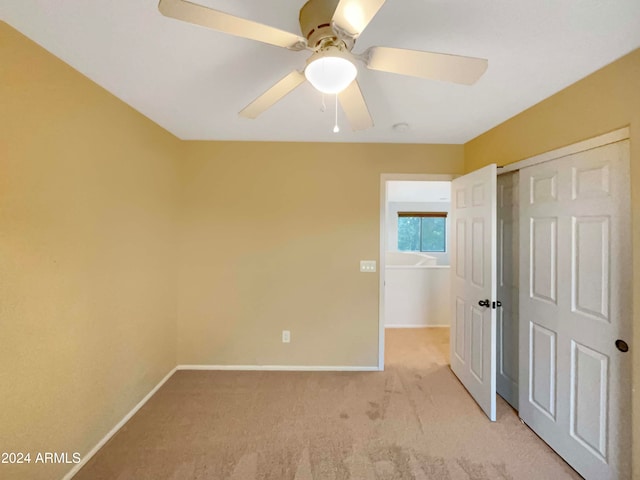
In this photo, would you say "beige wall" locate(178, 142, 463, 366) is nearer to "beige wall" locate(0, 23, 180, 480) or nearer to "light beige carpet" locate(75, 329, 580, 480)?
"light beige carpet" locate(75, 329, 580, 480)

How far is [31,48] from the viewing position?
4.30 ft

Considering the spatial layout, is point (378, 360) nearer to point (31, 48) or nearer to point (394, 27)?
point (394, 27)

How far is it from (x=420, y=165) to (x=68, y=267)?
2883 millimetres

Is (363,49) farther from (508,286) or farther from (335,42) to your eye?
(508,286)

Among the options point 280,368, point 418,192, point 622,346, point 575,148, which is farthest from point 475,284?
point 418,192

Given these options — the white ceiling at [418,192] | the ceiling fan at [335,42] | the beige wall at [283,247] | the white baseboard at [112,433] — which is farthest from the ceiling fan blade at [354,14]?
the white ceiling at [418,192]

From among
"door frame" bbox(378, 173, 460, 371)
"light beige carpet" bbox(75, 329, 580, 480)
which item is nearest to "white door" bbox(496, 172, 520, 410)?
"light beige carpet" bbox(75, 329, 580, 480)

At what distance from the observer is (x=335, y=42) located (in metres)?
0.91

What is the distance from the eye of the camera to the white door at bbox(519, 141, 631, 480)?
4.55 feet

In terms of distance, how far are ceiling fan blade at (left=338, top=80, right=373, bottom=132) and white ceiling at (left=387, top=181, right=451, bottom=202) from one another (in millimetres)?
3877

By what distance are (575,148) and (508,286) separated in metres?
1.13

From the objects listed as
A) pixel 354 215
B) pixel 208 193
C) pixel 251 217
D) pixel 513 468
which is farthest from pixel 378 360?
pixel 208 193

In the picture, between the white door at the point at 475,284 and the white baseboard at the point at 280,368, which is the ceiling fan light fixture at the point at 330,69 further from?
the white baseboard at the point at 280,368

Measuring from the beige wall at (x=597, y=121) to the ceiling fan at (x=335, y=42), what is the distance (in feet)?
3.38
